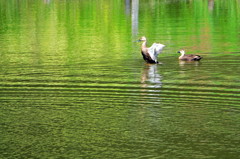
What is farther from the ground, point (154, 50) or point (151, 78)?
point (154, 50)

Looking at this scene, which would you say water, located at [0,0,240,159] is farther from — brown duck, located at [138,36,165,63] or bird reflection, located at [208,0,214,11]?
bird reflection, located at [208,0,214,11]

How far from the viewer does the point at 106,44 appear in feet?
108

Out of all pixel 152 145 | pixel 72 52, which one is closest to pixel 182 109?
pixel 152 145

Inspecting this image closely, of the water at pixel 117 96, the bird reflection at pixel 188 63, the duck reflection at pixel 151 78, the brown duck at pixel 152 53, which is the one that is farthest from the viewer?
the brown duck at pixel 152 53

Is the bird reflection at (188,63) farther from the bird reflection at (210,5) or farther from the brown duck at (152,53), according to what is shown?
the bird reflection at (210,5)

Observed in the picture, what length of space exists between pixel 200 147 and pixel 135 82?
7935 mm

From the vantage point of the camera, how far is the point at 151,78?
21.6 metres

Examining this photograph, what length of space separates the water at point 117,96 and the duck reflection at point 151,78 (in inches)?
1.4

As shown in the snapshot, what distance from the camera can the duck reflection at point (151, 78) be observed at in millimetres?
19781

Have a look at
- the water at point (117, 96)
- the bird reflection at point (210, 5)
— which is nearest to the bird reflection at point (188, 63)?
the water at point (117, 96)

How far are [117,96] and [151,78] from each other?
12.4ft

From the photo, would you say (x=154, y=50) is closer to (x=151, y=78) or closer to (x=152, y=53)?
(x=152, y=53)

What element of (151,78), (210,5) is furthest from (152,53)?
(210,5)

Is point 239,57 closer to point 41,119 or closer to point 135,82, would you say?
point 135,82
